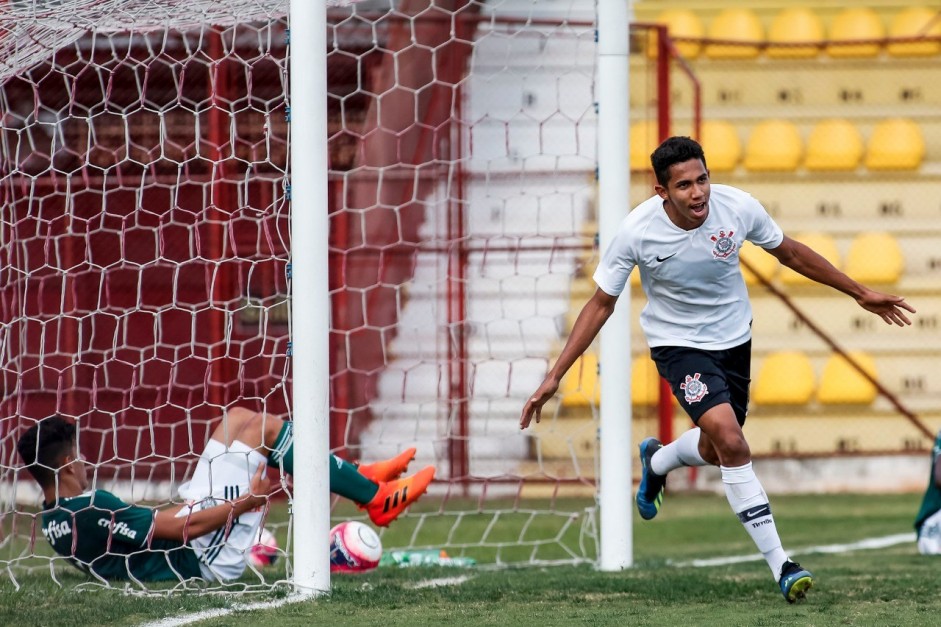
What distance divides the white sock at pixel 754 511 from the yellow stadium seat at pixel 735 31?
26.0 ft

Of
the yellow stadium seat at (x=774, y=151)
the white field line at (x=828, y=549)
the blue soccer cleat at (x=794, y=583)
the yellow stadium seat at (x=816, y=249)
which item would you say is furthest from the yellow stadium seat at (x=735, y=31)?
the blue soccer cleat at (x=794, y=583)

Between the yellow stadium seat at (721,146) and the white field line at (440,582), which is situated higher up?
the yellow stadium seat at (721,146)

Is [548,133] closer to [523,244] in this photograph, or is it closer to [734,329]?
[523,244]

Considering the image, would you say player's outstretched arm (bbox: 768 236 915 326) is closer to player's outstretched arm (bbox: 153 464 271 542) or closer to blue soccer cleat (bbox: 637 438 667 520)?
blue soccer cleat (bbox: 637 438 667 520)

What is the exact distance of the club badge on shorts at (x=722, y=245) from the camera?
453 cm

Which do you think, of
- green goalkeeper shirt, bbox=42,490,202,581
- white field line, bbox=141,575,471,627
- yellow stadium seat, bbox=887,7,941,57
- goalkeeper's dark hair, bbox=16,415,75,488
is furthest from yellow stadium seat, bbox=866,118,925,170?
goalkeeper's dark hair, bbox=16,415,75,488

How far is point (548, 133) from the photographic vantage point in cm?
1062

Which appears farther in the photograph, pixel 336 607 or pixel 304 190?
pixel 304 190

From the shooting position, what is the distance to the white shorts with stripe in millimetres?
5340

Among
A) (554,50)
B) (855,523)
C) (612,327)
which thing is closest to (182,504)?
(612,327)

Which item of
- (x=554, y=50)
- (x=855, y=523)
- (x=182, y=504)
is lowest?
(x=855, y=523)

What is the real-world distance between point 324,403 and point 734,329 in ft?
4.86

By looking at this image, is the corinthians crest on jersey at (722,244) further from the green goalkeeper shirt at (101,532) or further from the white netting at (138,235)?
the green goalkeeper shirt at (101,532)

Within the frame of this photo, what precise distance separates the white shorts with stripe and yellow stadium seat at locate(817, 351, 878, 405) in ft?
19.4
